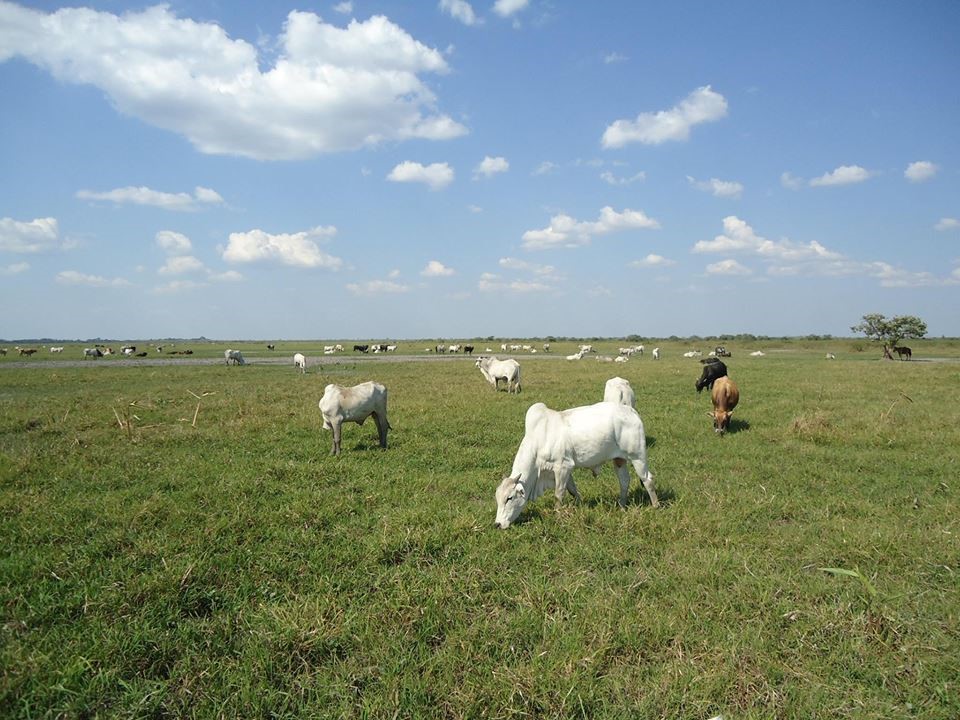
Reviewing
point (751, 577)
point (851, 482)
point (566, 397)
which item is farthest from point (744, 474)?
point (566, 397)

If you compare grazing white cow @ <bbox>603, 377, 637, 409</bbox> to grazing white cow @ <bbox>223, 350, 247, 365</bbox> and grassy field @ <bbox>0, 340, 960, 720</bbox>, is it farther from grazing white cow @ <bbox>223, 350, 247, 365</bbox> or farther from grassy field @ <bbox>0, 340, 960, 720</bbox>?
grazing white cow @ <bbox>223, 350, 247, 365</bbox>

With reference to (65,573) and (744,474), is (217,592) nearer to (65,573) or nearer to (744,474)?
(65,573)

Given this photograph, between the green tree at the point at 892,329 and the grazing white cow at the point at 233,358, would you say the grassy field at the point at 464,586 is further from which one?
the green tree at the point at 892,329

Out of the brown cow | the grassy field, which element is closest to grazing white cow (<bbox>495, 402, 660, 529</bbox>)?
the grassy field

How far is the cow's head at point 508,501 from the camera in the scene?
6.79 meters

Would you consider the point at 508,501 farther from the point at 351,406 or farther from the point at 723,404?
the point at 723,404

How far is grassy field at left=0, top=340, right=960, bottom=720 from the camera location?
150 inches

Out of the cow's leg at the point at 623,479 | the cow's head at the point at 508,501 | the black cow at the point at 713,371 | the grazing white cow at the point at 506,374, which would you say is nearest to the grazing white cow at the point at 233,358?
the grazing white cow at the point at 506,374

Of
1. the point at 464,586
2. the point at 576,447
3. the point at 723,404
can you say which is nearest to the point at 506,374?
the point at 723,404

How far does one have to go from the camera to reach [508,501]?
22.4ft

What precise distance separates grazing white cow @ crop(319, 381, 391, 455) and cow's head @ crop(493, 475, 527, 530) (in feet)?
17.1

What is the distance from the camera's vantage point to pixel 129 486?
8.42m

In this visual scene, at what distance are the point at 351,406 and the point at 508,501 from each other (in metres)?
Result: 5.41

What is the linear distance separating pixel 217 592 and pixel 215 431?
28.8ft
